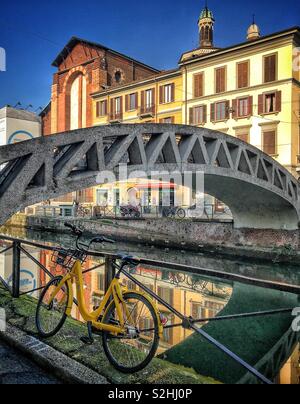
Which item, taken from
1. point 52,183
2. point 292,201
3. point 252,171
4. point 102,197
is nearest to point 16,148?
point 52,183

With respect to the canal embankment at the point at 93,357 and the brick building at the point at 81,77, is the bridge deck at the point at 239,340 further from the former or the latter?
the brick building at the point at 81,77

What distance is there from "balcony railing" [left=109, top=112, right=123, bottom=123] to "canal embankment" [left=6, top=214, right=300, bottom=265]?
1162cm

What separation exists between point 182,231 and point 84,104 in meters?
21.0

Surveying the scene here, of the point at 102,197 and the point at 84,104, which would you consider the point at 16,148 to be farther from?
the point at 84,104

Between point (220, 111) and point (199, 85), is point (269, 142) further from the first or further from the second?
point (199, 85)

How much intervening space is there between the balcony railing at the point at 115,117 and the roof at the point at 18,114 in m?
27.0

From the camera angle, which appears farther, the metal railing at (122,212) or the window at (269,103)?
the window at (269,103)

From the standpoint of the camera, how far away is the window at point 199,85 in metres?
24.9

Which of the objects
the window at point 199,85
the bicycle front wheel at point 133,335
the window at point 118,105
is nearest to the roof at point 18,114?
the bicycle front wheel at point 133,335

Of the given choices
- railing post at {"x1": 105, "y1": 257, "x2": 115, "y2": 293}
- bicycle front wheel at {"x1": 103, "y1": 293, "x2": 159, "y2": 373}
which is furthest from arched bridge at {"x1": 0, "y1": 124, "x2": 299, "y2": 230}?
bicycle front wheel at {"x1": 103, "y1": 293, "x2": 159, "y2": 373}

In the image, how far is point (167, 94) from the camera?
27.0m

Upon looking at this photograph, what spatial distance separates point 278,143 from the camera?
70.3ft

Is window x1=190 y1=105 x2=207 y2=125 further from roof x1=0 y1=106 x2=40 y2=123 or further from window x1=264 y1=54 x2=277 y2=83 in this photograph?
roof x1=0 y1=106 x2=40 y2=123

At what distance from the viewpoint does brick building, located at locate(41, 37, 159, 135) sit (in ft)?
108
